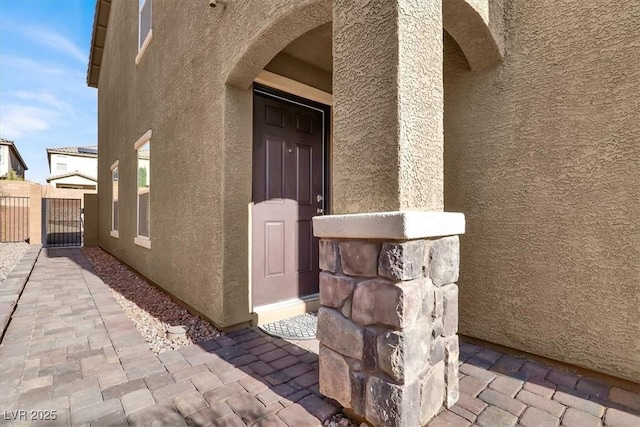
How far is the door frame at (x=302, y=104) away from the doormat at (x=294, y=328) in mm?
87

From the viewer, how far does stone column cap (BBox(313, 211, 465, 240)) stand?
1376 mm

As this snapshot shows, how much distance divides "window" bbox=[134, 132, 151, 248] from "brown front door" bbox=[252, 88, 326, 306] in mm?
2654

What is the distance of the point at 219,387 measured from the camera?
6.57ft

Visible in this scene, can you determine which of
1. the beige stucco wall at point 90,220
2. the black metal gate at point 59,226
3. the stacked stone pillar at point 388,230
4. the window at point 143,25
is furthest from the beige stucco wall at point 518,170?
the black metal gate at point 59,226

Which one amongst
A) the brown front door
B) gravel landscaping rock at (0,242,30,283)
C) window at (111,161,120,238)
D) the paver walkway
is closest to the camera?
the paver walkway

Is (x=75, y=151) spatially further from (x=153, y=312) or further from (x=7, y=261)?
(x=153, y=312)

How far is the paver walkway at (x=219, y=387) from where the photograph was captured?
1690mm

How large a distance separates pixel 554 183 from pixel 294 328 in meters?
2.50

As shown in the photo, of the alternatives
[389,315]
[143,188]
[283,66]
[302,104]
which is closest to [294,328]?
[389,315]

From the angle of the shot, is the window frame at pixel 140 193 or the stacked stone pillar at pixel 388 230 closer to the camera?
the stacked stone pillar at pixel 388 230

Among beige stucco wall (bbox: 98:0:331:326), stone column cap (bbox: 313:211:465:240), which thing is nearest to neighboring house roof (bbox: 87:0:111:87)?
beige stucco wall (bbox: 98:0:331:326)

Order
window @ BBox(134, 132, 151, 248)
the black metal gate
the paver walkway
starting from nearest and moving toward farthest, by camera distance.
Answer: the paver walkway, window @ BBox(134, 132, 151, 248), the black metal gate

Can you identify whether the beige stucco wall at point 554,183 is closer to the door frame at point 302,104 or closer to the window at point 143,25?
the door frame at point 302,104

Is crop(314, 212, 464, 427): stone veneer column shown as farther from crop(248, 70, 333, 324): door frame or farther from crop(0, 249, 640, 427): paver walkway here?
crop(248, 70, 333, 324): door frame
